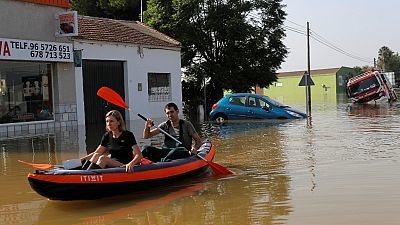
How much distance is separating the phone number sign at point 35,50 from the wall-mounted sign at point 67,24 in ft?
1.77

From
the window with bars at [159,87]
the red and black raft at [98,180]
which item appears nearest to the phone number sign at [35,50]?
the window with bars at [159,87]

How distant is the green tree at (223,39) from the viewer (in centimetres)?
3114

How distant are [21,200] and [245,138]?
336 inches

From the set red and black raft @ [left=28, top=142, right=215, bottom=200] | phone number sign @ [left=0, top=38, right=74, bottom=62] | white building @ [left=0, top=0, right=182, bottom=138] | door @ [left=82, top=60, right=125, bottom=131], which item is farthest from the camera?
door @ [left=82, top=60, right=125, bottom=131]

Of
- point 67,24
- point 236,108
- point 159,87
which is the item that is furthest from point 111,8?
point 236,108

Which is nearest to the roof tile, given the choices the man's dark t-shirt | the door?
the door

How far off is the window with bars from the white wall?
224mm

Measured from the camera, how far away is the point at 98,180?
285 inches

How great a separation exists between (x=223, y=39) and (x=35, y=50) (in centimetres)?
1451

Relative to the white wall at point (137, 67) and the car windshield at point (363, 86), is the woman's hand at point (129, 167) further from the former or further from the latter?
the car windshield at point (363, 86)

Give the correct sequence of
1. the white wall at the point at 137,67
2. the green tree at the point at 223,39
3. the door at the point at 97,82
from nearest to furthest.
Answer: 1. the white wall at the point at 137,67
2. the door at the point at 97,82
3. the green tree at the point at 223,39

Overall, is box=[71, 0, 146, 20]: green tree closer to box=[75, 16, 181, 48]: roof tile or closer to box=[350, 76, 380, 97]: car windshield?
box=[75, 16, 181, 48]: roof tile

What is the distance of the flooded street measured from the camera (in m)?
6.55

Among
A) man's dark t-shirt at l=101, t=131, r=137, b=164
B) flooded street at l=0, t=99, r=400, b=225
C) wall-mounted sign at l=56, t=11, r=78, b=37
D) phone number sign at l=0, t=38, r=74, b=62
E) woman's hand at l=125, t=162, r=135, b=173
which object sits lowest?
flooded street at l=0, t=99, r=400, b=225
